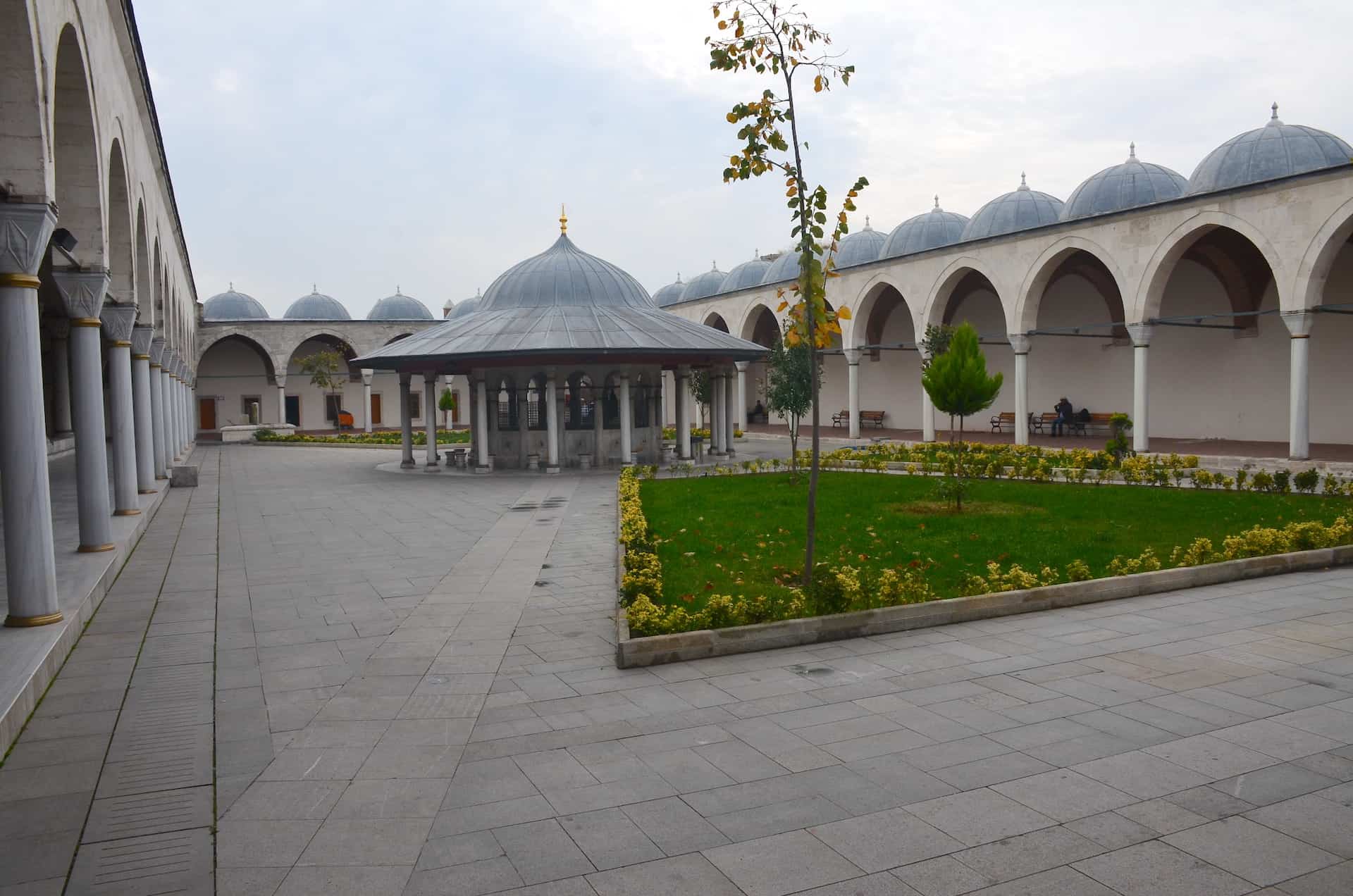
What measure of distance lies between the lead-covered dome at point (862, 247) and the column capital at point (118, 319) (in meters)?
25.8

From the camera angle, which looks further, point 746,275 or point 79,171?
point 746,275

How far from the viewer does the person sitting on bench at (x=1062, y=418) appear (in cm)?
2695

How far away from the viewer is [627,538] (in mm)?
9930

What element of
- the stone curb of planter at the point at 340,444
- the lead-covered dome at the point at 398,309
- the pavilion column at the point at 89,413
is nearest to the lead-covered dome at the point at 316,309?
the lead-covered dome at the point at 398,309

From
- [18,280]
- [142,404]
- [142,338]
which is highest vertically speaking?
[142,338]

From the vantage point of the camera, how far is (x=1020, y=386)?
77.6ft

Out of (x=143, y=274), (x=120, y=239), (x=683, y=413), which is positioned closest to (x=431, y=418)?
(x=683, y=413)

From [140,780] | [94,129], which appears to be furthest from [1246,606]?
[94,129]

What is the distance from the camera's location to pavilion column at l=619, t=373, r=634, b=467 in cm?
2020

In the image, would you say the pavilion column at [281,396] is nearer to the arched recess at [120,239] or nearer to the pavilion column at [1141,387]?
the arched recess at [120,239]

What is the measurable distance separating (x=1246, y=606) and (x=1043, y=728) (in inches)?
142

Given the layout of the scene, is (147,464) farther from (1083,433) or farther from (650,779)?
(1083,433)

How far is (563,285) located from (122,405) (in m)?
12.4

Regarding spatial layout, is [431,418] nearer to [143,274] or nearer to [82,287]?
[143,274]
